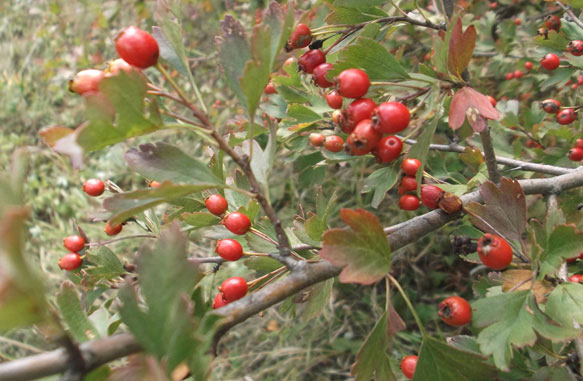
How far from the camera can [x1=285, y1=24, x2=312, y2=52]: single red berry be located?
3.43ft

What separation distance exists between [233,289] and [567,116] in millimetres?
1408

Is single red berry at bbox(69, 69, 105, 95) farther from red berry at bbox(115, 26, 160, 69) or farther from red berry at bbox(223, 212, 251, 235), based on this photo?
red berry at bbox(223, 212, 251, 235)

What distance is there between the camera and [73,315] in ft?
2.48

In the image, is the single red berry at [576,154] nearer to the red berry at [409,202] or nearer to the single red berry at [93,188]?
the red berry at [409,202]

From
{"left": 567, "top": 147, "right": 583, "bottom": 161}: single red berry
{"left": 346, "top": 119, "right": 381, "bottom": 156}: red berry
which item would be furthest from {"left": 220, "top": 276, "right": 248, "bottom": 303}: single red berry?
{"left": 567, "top": 147, "right": 583, "bottom": 161}: single red berry

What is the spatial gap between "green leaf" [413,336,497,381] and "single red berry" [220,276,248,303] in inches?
16.3

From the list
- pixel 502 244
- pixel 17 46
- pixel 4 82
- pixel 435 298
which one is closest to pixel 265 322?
pixel 435 298

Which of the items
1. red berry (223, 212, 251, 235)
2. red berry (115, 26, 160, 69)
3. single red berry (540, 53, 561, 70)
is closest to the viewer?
red berry (115, 26, 160, 69)

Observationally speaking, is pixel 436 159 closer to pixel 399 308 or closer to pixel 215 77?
pixel 399 308

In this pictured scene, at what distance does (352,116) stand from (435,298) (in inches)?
86.5

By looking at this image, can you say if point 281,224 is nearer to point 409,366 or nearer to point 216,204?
point 216,204

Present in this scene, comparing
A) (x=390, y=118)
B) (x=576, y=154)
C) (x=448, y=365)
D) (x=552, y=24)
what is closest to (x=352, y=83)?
(x=390, y=118)

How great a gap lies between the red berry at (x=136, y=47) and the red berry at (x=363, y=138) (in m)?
0.40

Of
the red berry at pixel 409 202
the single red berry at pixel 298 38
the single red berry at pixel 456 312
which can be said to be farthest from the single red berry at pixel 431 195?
the single red berry at pixel 298 38
